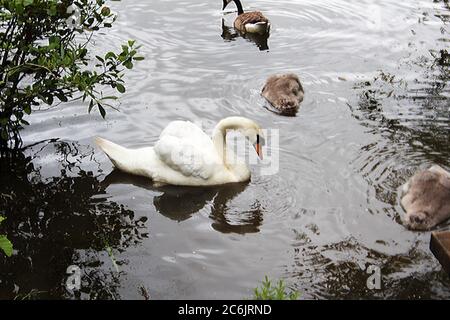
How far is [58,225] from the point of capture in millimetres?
7141

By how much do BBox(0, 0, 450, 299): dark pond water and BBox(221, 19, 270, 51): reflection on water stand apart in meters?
0.07

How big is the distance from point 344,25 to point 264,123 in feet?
14.2

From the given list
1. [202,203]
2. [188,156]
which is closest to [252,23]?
[188,156]

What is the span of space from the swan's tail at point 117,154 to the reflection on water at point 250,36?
4536 millimetres

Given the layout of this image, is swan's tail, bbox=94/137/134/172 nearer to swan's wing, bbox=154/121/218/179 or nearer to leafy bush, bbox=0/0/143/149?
swan's wing, bbox=154/121/218/179

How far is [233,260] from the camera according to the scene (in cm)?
653

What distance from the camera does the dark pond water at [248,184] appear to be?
20.7 ft

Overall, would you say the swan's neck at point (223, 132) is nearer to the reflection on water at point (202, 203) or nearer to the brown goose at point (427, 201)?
the reflection on water at point (202, 203)

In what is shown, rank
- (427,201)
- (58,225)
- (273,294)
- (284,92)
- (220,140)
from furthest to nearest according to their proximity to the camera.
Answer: (284,92), (220,140), (58,225), (427,201), (273,294)

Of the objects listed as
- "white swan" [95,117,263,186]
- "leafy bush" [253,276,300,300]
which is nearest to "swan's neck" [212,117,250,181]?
"white swan" [95,117,263,186]

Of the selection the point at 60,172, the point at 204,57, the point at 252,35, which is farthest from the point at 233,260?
the point at 252,35

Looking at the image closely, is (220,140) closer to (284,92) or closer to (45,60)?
(284,92)

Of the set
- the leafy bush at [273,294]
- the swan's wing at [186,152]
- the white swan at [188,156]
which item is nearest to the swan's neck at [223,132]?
the white swan at [188,156]

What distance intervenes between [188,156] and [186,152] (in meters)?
0.05
